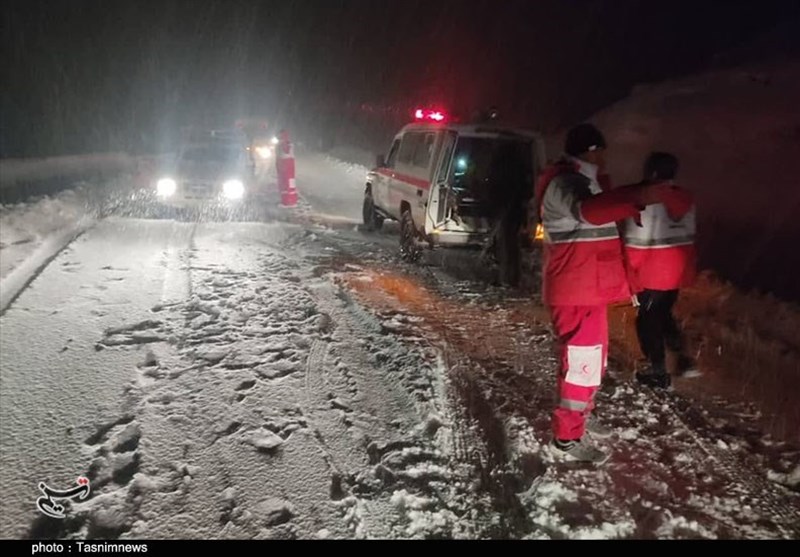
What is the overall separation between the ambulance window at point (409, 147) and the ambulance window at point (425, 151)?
135mm

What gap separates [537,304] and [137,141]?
168 feet

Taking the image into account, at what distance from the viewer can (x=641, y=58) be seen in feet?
110

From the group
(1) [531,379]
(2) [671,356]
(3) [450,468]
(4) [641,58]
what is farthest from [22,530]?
(4) [641,58]

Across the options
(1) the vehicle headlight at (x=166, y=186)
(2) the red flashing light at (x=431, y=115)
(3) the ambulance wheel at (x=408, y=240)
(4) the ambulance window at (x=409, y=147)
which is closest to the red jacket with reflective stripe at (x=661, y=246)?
(3) the ambulance wheel at (x=408, y=240)

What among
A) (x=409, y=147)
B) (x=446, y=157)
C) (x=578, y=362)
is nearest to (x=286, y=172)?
(x=409, y=147)

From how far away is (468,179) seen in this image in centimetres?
851

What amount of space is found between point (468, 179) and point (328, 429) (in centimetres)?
492

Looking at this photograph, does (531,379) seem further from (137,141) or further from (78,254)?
(137,141)

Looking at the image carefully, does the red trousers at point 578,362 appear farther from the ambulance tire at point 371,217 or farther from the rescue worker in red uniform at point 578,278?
the ambulance tire at point 371,217

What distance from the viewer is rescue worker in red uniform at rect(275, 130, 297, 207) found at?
1466 cm

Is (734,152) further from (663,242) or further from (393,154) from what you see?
(663,242)

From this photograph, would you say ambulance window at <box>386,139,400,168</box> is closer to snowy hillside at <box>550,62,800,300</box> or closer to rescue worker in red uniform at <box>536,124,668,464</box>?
snowy hillside at <box>550,62,800,300</box>

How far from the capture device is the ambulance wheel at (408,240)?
9180 millimetres
